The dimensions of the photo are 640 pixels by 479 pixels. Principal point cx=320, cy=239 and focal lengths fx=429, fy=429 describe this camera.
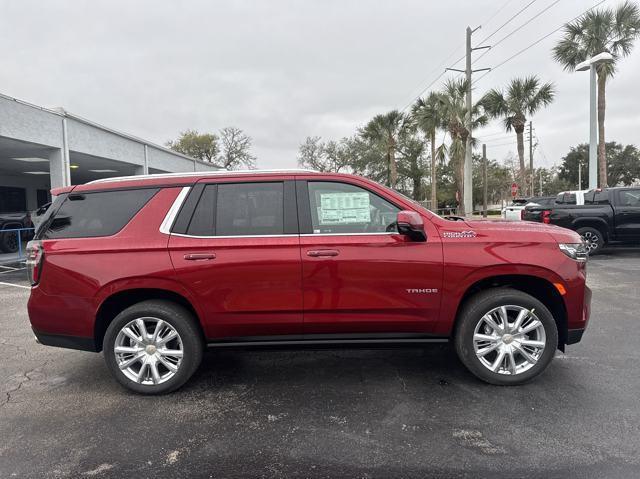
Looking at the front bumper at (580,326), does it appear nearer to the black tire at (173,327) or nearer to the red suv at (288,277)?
the red suv at (288,277)

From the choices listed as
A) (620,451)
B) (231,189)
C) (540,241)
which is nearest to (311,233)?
(231,189)

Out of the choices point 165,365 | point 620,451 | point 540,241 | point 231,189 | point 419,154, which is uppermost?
point 419,154

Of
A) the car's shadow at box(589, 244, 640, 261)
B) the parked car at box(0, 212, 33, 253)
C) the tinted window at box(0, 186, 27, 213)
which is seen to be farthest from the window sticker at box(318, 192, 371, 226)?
the tinted window at box(0, 186, 27, 213)

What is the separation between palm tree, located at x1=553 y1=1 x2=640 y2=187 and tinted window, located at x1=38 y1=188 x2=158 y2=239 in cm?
2121

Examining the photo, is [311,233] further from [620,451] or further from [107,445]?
[620,451]

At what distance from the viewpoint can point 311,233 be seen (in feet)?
11.7

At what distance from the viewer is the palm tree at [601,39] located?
1897cm

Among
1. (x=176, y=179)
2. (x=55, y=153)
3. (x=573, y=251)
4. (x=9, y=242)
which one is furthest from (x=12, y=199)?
(x=573, y=251)

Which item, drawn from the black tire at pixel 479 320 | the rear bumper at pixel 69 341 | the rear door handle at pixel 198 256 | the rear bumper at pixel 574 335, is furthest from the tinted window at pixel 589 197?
the rear bumper at pixel 69 341

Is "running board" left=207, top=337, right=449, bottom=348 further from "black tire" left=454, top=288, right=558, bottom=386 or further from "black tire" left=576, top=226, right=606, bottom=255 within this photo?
"black tire" left=576, top=226, right=606, bottom=255

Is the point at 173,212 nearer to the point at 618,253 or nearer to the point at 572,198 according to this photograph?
the point at 572,198

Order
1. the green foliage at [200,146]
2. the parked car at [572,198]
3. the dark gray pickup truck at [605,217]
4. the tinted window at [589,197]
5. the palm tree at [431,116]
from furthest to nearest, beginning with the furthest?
1. the green foliage at [200,146]
2. the palm tree at [431,116]
3. the parked car at [572,198]
4. the tinted window at [589,197]
5. the dark gray pickup truck at [605,217]

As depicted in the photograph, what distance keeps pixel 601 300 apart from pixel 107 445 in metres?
6.98

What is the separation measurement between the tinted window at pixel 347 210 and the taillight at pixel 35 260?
2.34 metres
